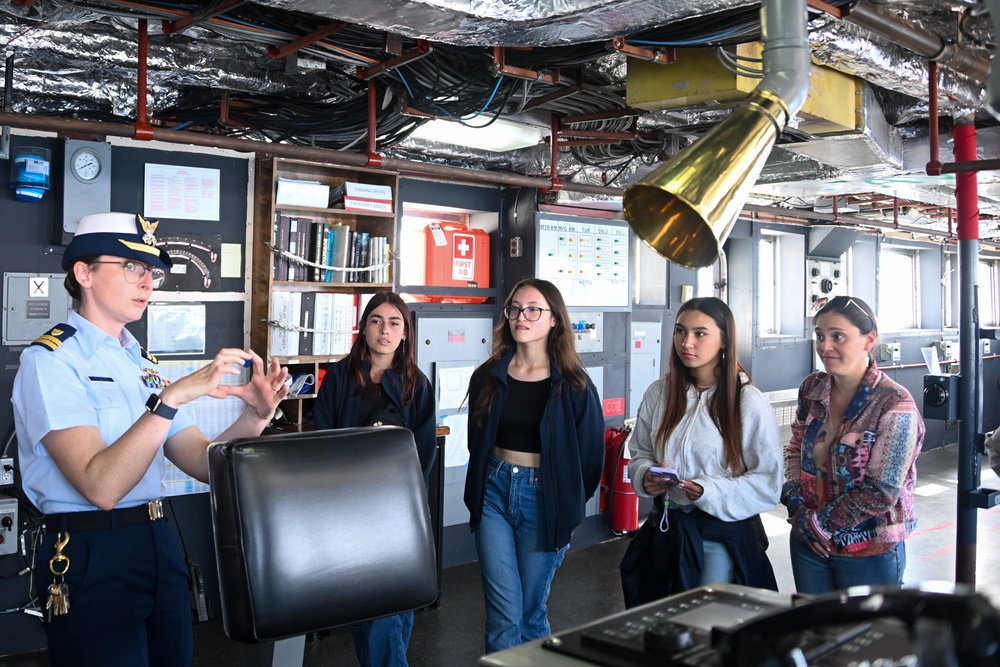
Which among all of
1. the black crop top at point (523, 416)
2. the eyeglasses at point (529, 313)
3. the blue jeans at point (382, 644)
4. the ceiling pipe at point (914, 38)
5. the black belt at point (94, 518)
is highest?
the ceiling pipe at point (914, 38)

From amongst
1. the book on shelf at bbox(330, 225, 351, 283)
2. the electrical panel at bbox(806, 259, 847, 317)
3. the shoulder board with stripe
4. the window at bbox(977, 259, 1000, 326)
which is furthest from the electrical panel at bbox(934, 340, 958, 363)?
the shoulder board with stripe

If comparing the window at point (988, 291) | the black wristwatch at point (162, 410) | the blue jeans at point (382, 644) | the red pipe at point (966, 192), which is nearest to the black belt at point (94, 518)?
the black wristwatch at point (162, 410)

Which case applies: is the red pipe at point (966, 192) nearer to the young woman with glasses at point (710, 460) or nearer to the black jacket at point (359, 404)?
the young woman with glasses at point (710, 460)

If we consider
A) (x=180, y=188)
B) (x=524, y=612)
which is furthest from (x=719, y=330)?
(x=180, y=188)

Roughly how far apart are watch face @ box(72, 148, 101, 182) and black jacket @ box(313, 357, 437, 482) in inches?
63.4

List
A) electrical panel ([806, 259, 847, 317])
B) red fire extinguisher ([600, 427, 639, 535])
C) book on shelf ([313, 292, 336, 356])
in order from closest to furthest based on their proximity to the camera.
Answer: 1. book on shelf ([313, 292, 336, 356])
2. red fire extinguisher ([600, 427, 639, 535])
3. electrical panel ([806, 259, 847, 317])

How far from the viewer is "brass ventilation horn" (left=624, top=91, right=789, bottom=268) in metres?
1.04

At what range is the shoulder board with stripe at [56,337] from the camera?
6.08ft

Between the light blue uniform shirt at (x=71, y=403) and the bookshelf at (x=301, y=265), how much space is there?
225cm

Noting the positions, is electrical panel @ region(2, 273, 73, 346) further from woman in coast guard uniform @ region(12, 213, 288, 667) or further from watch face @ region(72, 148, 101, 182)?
woman in coast guard uniform @ region(12, 213, 288, 667)

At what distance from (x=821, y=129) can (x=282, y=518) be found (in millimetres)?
3217

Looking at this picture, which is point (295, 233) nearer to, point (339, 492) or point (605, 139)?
point (605, 139)

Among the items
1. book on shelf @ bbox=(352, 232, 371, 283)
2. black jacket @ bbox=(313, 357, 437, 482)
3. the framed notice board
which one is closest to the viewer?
black jacket @ bbox=(313, 357, 437, 482)

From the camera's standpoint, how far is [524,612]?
291 centimetres
